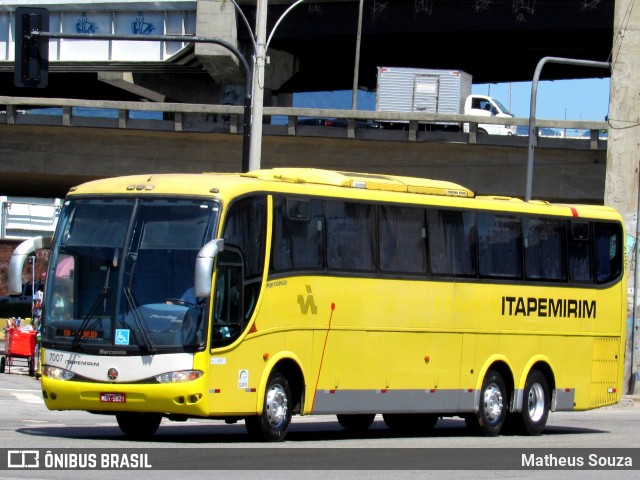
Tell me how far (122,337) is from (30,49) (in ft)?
39.9

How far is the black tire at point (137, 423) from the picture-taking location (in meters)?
16.8

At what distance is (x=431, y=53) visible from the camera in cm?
5950

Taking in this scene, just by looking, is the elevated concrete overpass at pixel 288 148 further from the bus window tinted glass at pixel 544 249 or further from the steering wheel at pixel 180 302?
the steering wheel at pixel 180 302

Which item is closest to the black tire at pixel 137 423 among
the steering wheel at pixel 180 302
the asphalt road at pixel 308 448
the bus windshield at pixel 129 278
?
the asphalt road at pixel 308 448

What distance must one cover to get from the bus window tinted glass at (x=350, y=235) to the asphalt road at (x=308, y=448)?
2.28 m

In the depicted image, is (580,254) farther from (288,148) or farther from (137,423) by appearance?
(288,148)

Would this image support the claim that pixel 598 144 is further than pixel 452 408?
Yes

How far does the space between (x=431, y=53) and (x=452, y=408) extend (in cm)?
4153

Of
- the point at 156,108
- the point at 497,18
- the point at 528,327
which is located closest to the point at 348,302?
the point at 528,327

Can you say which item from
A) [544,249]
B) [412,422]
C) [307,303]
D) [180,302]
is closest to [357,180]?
[307,303]

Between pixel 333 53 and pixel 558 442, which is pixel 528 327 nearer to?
pixel 558 442

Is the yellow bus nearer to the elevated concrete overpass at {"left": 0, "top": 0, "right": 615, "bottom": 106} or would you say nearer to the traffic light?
the traffic light

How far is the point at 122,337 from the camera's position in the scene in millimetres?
15492

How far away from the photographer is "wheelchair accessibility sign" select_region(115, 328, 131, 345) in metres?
15.5
